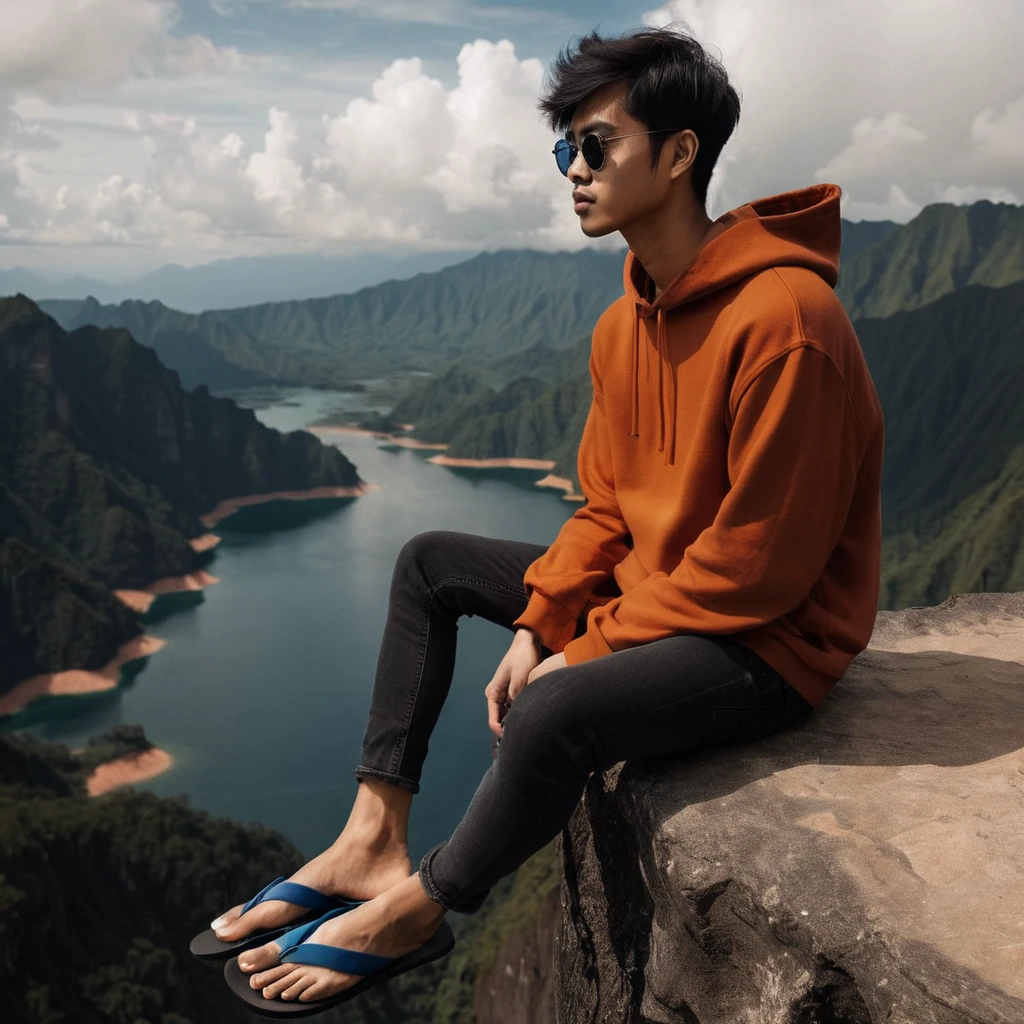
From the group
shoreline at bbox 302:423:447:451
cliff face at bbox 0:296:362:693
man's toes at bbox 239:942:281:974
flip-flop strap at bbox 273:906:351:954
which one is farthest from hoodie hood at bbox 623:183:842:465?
shoreline at bbox 302:423:447:451

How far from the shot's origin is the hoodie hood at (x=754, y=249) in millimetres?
2777

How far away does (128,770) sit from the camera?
168ft

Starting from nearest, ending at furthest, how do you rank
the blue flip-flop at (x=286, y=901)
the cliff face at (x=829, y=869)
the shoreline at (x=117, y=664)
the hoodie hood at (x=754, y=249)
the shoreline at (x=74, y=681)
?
the cliff face at (x=829, y=869) < the hoodie hood at (x=754, y=249) < the blue flip-flop at (x=286, y=901) < the shoreline at (x=74, y=681) < the shoreline at (x=117, y=664)

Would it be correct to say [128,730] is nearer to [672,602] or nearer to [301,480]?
[672,602]

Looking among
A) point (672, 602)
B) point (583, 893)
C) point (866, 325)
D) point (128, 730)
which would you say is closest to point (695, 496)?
point (672, 602)

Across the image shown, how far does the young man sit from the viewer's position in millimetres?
2629

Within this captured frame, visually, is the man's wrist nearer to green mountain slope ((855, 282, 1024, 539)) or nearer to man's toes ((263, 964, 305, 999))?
man's toes ((263, 964, 305, 999))

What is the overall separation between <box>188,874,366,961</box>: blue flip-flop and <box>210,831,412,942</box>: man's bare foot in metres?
0.01

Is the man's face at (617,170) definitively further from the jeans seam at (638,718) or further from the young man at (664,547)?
the jeans seam at (638,718)

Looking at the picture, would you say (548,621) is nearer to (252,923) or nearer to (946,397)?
(252,923)

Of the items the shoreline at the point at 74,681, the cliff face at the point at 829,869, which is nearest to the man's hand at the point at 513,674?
the cliff face at the point at 829,869

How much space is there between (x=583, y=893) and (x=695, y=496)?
1.70m

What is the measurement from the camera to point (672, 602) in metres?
2.77

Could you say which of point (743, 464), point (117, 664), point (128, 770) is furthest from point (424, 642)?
point (117, 664)
